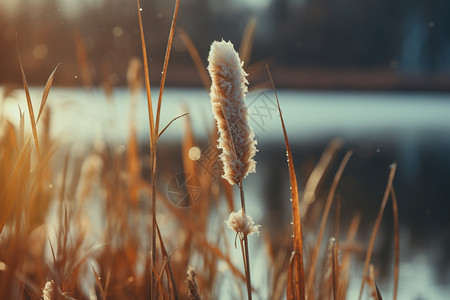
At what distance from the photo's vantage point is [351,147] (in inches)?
415

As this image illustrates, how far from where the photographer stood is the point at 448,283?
15.0ft

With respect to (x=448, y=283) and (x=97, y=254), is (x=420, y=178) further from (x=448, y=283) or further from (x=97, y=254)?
(x=97, y=254)

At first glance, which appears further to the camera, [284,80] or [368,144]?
[284,80]

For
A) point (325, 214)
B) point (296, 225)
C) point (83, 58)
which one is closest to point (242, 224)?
point (296, 225)

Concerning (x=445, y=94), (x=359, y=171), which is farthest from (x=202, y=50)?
(x=445, y=94)

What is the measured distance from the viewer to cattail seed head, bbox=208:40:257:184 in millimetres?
453

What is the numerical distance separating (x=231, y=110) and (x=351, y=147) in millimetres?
10394

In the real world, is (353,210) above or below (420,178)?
below

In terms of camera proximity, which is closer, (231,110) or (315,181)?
(231,110)

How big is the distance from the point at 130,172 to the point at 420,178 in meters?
8.48

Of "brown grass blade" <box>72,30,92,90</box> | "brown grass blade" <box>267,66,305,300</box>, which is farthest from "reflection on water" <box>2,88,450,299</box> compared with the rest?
"brown grass blade" <box>267,66,305,300</box>

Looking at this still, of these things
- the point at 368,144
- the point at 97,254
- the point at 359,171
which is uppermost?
the point at 368,144

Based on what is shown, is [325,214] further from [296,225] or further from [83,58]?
[83,58]

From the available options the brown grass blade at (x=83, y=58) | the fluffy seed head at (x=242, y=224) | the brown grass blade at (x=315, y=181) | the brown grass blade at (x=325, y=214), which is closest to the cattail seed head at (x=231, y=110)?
the fluffy seed head at (x=242, y=224)
